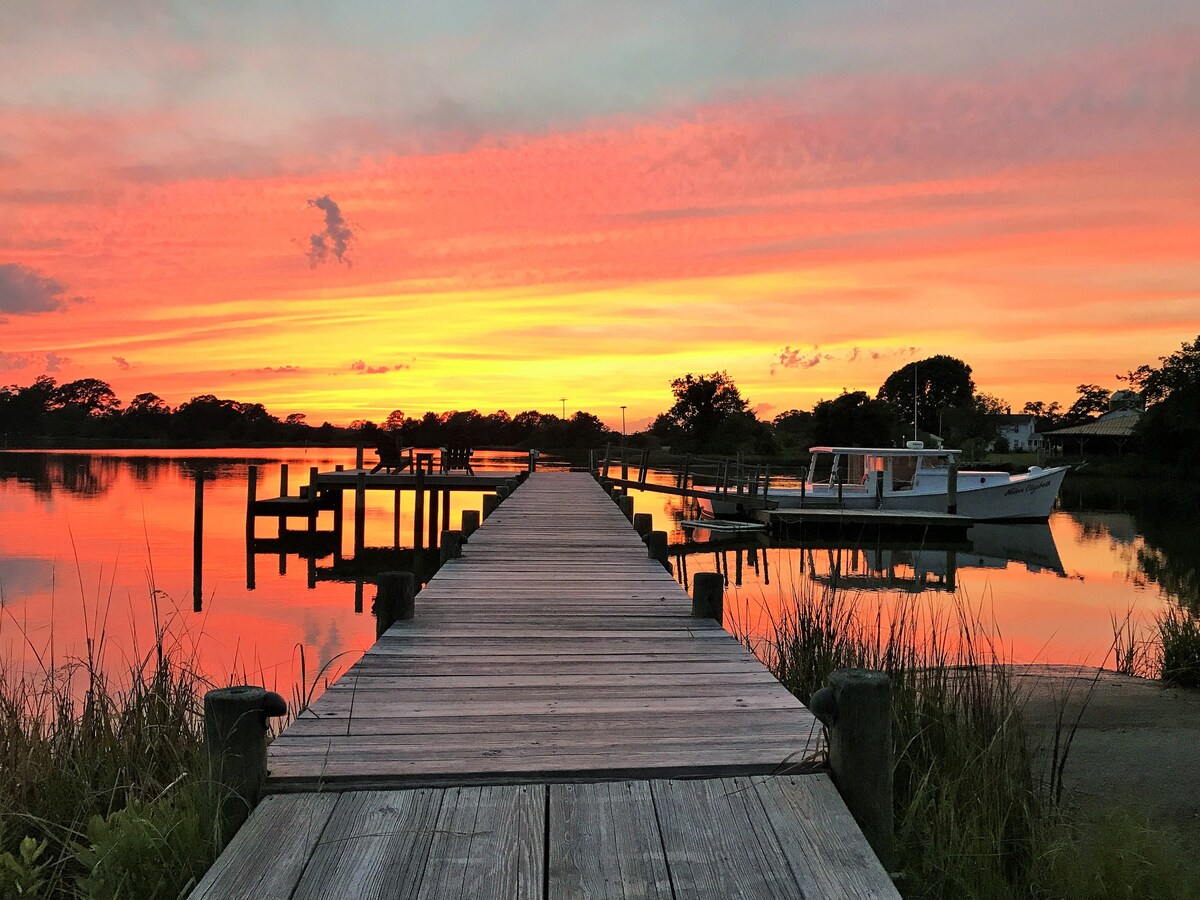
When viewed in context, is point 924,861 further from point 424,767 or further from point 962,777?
point 424,767

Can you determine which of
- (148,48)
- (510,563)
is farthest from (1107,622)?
(148,48)

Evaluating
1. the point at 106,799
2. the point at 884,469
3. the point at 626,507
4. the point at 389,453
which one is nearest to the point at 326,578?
the point at 389,453

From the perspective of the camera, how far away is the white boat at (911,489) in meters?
25.1

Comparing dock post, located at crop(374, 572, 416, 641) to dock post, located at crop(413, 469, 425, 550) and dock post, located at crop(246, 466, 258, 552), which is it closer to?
dock post, located at crop(413, 469, 425, 550)

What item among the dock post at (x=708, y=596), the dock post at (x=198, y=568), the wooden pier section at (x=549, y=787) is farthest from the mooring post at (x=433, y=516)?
the wooden pier section at (x=549, y=787)

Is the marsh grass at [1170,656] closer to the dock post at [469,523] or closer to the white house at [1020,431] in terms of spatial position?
the dock post at [469,523]

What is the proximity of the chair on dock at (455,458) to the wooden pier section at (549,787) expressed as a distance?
67.5 feet

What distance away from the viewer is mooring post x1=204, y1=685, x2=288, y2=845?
2.81 m

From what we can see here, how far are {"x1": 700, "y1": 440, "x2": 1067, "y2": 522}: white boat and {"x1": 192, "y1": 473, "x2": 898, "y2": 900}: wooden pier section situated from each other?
2096 centimetres

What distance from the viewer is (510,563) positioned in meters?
8.41

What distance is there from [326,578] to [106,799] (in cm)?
1413

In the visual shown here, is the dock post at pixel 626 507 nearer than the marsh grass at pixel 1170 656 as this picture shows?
No

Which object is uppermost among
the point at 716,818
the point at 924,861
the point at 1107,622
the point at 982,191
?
the point at 982,191

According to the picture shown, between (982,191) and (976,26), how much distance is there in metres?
4.99
